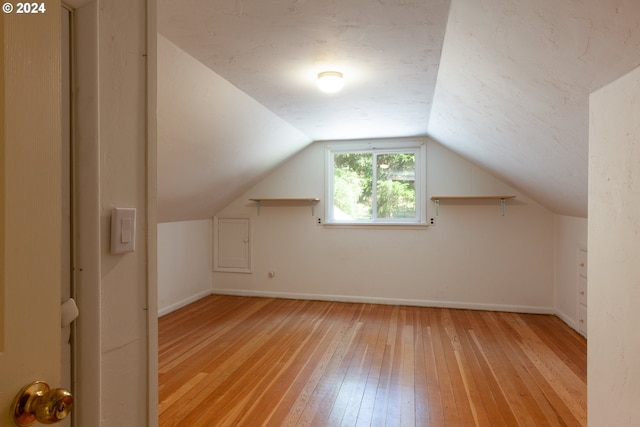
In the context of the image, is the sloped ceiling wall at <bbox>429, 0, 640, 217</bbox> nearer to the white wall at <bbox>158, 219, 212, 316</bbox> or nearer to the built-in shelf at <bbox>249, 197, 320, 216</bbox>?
the built-in shelf at <bbox>249, 197, 320, 216</bbox>

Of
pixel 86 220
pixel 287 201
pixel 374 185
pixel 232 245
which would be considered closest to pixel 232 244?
pixel 232 245

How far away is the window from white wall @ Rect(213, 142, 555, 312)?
14cm

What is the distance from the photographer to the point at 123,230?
2.92 ft

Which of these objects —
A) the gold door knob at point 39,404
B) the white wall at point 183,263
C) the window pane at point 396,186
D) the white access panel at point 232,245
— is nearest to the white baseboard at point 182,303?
the white wall at point 183,263

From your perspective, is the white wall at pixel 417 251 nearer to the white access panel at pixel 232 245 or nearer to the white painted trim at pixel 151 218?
the white access panel at pixel 232 245

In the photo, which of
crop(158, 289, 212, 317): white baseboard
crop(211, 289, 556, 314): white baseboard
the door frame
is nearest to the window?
crop(211, 289, 556, 314): white baseboard

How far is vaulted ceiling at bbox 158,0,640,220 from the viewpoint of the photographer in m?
1.38

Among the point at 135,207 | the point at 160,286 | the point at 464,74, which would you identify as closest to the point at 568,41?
the point at 464,74

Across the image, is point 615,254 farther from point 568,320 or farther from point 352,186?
point 352,186

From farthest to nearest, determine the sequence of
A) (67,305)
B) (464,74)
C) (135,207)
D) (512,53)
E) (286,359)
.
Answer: (286,359)
(464,74)
(512,53)
(135,207)
(67,305)

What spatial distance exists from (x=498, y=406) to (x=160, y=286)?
342 cm

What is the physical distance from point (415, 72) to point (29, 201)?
228 centimetres

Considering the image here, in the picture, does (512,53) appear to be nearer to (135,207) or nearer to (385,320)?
(135,207)

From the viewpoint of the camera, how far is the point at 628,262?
4.09ft
